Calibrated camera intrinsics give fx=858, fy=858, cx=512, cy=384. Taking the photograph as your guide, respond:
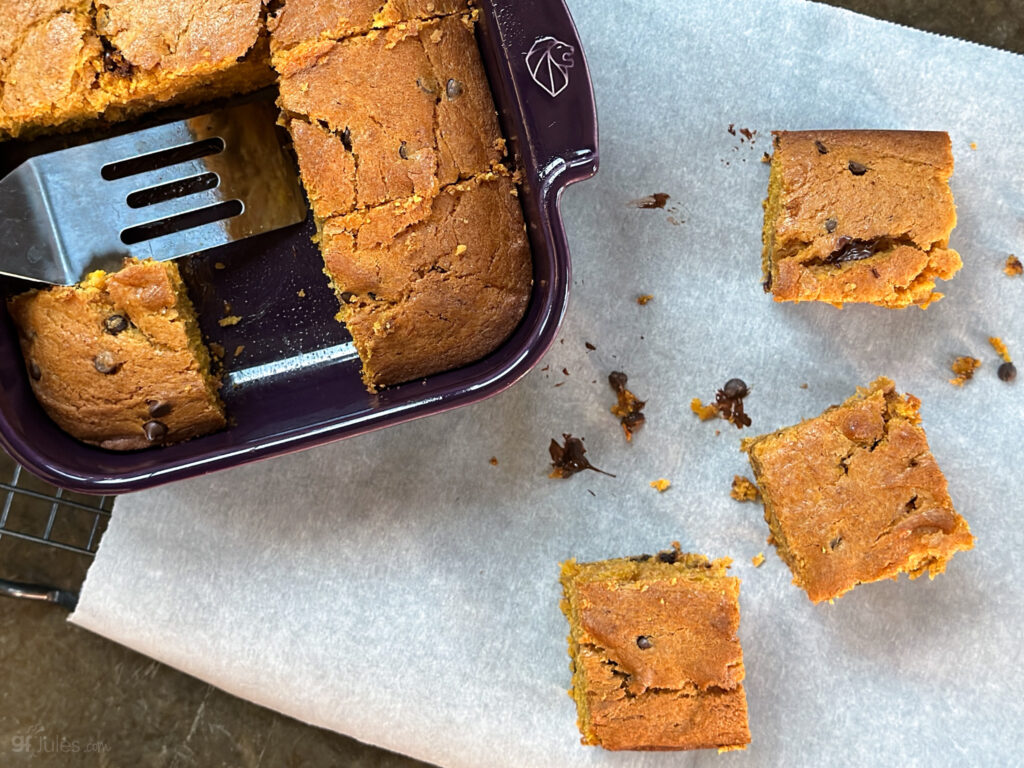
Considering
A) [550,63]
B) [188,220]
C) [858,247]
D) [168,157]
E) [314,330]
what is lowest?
[858,247]

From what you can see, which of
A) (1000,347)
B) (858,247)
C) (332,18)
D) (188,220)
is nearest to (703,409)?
(858,247)

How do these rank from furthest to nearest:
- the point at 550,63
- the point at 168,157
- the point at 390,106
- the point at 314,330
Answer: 1. the point at 314,330
2. the point at 168,157
3. the point at 390,106
4. the point at 550,63

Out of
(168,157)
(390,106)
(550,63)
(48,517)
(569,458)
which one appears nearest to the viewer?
(550,63)

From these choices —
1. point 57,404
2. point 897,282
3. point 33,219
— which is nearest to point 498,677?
point 57,404

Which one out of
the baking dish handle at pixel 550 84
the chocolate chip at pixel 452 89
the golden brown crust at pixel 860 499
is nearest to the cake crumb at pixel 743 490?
the golden brown crust at pixel 860 499

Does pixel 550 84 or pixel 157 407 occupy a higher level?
pixel 550 84

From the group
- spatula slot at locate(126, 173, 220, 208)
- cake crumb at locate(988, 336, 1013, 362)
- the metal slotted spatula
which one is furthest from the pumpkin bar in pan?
cake crumb at locate(988, 336, 1013, 362)

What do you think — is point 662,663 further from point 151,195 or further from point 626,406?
point 151,195
